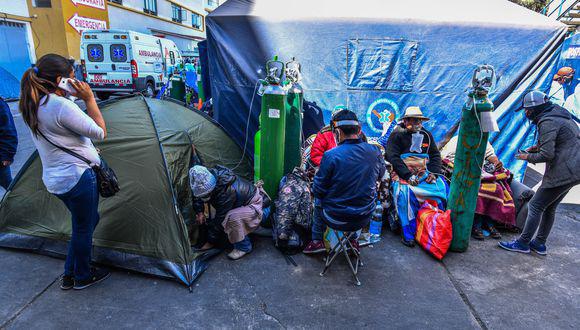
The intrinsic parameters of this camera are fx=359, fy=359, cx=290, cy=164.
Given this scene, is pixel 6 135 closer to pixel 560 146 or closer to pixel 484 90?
pixel 484 90

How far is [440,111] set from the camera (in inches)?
239

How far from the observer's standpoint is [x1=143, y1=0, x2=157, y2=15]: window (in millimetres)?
22547

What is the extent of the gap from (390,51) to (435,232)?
Result: 3.30m

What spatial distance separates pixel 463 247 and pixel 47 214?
4.45 metres

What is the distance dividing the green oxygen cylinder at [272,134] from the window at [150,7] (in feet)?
72.1

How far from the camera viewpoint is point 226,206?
12.0 ft

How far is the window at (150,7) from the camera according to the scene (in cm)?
2255

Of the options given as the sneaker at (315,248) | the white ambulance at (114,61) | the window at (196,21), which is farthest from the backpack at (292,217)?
the window at (196,21)

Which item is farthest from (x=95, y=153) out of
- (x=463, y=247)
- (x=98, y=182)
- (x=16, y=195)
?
(x=463, y=247)

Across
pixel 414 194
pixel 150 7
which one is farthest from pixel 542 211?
pixel 150 7

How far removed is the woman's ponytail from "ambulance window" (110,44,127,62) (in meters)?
11.1

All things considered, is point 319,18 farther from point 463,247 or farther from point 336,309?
point 336,309

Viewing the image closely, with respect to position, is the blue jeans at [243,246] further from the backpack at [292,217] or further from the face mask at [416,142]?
the face mask at [416,142]

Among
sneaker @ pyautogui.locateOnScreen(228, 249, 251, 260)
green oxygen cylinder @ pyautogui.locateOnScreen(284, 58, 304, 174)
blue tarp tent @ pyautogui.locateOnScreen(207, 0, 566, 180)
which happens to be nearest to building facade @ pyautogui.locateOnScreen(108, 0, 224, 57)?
blue tarp tent @ pyautogui.locateOnScreen(207, 0, 566, 180)
